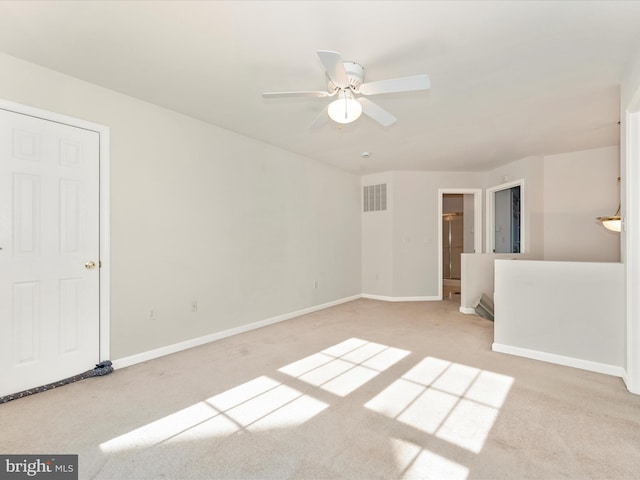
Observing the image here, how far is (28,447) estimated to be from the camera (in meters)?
1.85

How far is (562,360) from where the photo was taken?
306cm

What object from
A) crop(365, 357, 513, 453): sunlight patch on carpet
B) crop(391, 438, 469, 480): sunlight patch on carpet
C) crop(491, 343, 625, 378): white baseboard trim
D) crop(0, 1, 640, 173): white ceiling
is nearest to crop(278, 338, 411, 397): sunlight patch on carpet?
crop(365, 357, 513, 453): sunlight patch on carpet

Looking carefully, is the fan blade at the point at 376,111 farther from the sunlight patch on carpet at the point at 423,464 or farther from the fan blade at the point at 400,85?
the sunlight patch on carpet at the point at 423,464

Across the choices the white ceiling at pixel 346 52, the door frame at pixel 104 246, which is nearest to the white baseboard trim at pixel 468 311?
the white ceiling at pixel 346 52

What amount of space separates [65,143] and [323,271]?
3.88 meters

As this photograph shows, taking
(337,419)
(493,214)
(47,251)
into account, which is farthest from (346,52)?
(493,214)

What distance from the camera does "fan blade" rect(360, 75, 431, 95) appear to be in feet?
6.83

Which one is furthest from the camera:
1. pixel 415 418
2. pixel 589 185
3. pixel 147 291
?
pixel 589 185

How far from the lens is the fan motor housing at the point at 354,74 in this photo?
7.88 ft

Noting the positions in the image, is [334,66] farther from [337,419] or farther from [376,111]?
[337,419]

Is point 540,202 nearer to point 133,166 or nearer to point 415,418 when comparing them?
point 415,418

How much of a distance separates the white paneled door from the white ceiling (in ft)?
2.04

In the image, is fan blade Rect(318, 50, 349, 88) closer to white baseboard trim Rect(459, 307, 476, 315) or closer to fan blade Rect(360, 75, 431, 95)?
fan blade Rect(360, 75, 431, 95)

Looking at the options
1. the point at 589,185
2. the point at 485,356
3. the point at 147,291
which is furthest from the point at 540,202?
the point at 147,291
